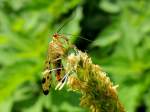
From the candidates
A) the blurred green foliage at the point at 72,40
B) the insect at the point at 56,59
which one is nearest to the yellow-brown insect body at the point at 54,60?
the insect at the point at 56,59

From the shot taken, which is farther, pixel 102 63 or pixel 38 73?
pixel 38 73

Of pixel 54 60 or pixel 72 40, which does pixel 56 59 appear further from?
pixel 72 40

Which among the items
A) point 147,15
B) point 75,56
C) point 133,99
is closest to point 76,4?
point 147,15

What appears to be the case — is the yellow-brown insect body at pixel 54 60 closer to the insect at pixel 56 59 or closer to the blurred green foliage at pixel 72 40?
the insect at pixel 56 59

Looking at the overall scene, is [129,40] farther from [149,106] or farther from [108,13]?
[108,13]

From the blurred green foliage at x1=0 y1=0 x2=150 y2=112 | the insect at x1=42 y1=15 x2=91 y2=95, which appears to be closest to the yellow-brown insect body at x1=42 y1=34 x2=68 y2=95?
the insect at x1=42 y1=15 x2=91 y2=95

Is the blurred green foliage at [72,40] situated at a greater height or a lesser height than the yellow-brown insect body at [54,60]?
greater

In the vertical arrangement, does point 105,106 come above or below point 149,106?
below
